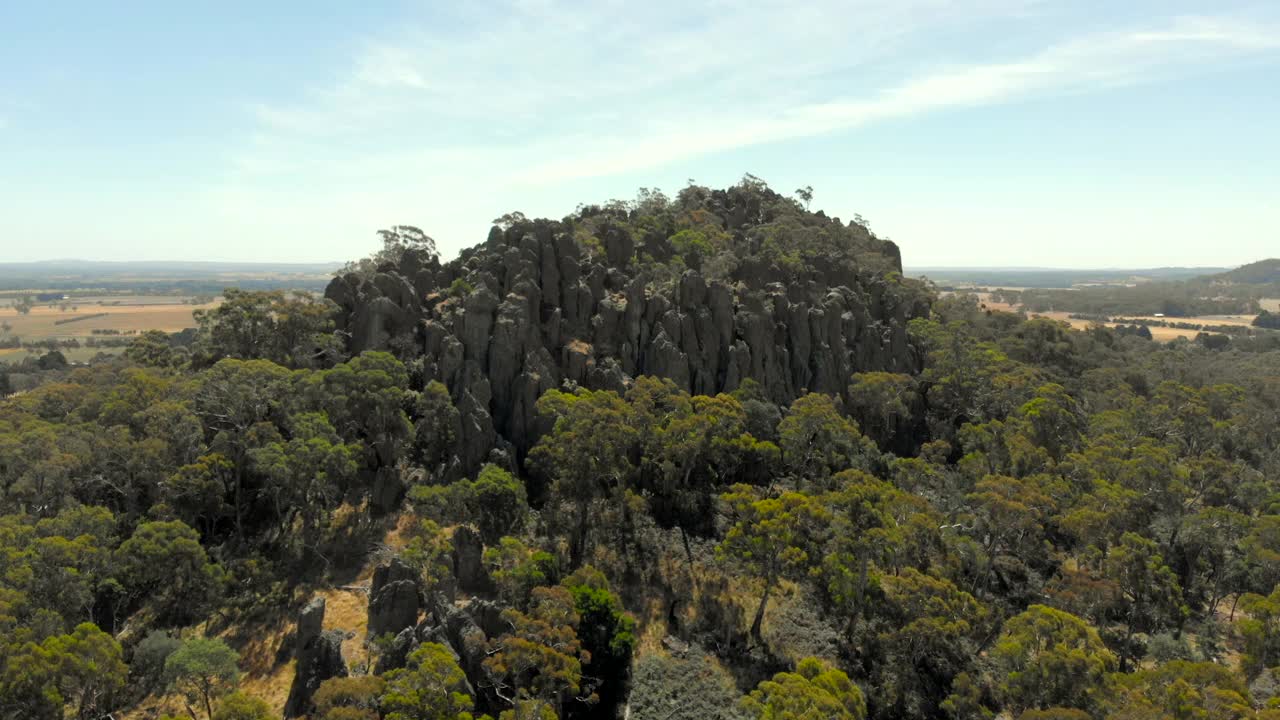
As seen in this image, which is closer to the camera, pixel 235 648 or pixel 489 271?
pixel 235 648

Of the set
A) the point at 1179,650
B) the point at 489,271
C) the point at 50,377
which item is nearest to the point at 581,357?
the point at 489,271

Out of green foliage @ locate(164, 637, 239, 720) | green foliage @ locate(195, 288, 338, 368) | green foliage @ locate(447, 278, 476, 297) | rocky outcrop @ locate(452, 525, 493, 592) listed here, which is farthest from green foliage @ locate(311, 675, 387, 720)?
green foliage @ locate(447, 278, 476, 297)

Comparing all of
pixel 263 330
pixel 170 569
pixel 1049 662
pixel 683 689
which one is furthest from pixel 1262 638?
pixel 263 330

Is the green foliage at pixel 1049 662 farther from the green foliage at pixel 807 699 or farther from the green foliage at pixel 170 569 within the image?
the green foliage at pixel 170 569

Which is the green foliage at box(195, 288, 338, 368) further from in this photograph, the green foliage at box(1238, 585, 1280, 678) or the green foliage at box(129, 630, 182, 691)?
the green foliage at box(1238, 585, 1280, 678)

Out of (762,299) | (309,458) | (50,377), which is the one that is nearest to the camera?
(309,458)

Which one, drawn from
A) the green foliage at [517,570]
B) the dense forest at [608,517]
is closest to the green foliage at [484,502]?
the dense forest at [608,517]

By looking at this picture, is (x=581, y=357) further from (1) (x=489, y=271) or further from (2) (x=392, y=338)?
(2) (x=392, y=338)
